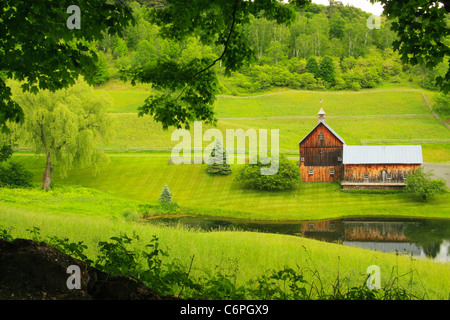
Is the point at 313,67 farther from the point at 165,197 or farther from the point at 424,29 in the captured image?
the point at 424,29

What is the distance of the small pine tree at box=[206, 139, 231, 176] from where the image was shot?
148ft

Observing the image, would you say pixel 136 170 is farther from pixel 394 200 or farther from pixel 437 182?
pixel 437 182

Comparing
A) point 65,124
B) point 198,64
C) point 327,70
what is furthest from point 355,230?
point 327,70

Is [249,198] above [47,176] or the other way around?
the other way around

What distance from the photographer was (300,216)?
3272 centimetres

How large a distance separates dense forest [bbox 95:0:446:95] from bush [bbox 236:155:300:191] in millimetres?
50593

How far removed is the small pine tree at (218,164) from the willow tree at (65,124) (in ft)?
38.5

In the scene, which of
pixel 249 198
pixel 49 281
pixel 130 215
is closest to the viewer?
pixel 49 281

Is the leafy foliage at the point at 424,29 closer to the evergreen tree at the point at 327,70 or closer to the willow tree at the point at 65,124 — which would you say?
the willow tree at the point at 65,124

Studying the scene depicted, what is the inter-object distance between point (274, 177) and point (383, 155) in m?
11.0

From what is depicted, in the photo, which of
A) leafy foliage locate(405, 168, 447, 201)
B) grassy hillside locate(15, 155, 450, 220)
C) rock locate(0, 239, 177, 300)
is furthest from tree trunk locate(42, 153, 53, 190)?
rock locate(0, 239, 177, 300)

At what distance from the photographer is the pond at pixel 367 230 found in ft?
82.8

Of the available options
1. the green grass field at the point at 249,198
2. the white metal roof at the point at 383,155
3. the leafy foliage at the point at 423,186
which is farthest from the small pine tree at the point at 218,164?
the leafy foliage at the point at 423,186

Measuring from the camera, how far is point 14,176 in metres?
37.7
